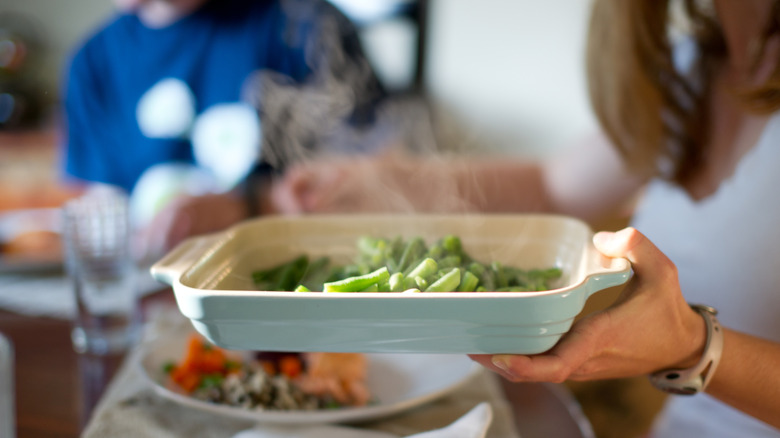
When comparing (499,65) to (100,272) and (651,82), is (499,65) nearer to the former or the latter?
(651,82)

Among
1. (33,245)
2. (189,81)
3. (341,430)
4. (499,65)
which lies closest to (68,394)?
(341,430)

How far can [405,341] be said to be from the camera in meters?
0.47

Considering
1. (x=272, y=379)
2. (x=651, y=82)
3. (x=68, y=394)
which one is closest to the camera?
(x=272, y=379)

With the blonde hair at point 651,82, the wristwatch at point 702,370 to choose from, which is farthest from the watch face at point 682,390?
the blonde hair at point 651,82

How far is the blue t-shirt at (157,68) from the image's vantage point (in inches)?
89.0

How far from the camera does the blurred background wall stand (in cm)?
310

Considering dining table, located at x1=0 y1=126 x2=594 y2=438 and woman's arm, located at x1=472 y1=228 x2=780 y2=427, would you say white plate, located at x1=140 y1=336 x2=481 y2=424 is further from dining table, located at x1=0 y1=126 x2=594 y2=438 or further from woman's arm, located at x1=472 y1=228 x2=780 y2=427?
woman's arm, located at x1=472 y1=228 x2=780 y2=427

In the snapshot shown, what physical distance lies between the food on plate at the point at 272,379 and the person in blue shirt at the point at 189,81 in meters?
1.48

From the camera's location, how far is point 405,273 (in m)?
0.55

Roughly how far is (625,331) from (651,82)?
0.72m

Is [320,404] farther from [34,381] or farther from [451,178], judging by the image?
[451,178]

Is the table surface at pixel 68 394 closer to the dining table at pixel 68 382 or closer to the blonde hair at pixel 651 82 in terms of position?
the dining table at pixel 68 382

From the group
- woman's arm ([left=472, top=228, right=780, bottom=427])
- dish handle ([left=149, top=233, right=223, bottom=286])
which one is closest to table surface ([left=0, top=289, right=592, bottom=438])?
woman's arm ([left=472, top=228, right=780, bottom=427])

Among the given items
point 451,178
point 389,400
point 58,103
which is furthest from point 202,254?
point 58,103
